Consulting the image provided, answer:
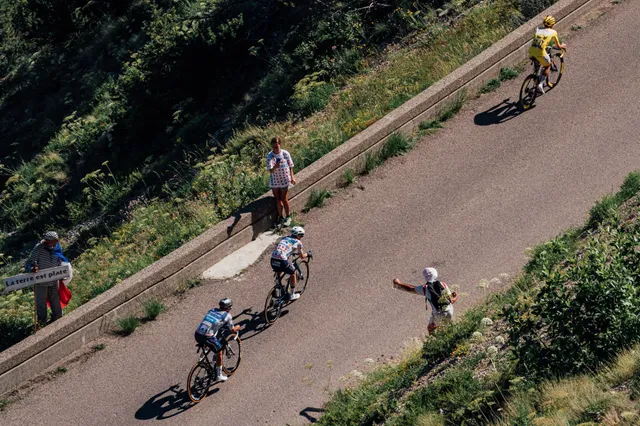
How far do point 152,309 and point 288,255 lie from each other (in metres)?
2.47

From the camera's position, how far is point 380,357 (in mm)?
12289

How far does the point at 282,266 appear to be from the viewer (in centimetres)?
1326

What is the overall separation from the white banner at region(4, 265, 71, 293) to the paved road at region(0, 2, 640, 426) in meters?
1.42

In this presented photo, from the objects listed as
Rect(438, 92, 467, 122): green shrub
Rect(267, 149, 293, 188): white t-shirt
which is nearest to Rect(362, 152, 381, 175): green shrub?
Rect(438, 92, 467, 122): green shrub

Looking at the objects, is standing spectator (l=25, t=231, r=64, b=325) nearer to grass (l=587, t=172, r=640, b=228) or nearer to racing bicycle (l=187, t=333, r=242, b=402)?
racing bicycle (l=187, t=333, r=242, b=402)

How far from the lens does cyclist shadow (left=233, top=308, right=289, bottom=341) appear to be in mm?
13336

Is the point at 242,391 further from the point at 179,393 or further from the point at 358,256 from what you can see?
the point at 358,256

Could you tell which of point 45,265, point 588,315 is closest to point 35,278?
point 45,265

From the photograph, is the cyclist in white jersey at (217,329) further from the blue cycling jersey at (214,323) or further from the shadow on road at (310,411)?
the shadow on road at (310,411)

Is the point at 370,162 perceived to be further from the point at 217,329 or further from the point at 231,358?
the point at 217,329

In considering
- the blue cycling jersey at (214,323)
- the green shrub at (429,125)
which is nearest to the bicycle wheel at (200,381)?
the blue cycling jersey at (214,323)

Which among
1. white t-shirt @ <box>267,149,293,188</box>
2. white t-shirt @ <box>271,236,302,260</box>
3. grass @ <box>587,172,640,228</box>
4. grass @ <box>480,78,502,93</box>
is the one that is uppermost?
white t-shirt @ <box>267,149,293,188</box>

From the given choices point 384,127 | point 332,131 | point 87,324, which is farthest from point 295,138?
point 87,324

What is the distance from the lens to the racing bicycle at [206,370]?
1223cm
